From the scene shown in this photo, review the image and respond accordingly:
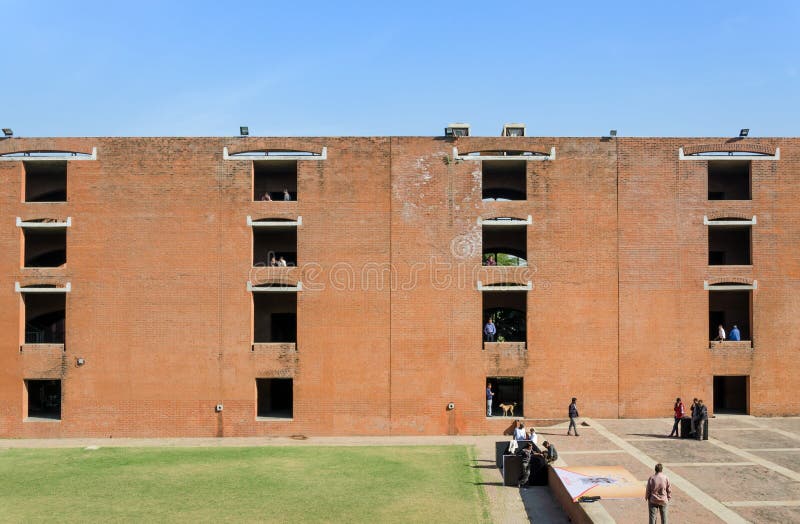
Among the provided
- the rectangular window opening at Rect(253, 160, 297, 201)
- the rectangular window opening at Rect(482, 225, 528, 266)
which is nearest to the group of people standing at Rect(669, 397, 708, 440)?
the rectangular window opening at Rect(482, 225, 528, 266)

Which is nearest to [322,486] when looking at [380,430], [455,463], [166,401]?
[455,463]

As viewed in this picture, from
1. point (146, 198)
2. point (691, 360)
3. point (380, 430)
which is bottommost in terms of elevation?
point (380, 430)

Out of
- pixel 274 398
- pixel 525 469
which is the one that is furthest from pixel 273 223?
pixel 525 469

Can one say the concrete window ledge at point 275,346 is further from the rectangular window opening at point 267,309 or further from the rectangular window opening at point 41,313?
the rectangular window opening at point 41,313

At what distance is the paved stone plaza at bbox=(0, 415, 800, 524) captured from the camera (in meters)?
14.0

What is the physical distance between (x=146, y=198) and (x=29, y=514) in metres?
13.2

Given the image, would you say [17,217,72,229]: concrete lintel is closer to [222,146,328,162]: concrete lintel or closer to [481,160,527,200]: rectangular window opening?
[222,146,328,162]: concrete lintel

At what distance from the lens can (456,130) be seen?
25188 millimetres

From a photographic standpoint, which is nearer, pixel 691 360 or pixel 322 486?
pixel 322 486

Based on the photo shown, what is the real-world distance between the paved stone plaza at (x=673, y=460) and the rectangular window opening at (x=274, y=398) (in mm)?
1880

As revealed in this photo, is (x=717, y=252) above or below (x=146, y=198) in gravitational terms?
below

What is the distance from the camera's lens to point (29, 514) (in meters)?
15.3

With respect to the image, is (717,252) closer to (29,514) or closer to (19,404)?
(29,514)

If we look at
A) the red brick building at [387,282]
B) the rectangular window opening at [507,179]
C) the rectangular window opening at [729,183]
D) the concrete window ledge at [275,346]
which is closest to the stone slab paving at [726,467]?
the red brick building at [387,282]
